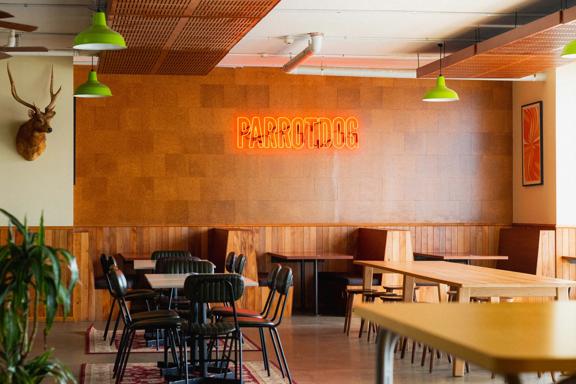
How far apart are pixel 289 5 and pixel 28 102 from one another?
3.79 metres

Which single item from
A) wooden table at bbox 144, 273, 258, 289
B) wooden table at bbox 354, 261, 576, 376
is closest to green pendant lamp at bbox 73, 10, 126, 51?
wooden table at bbox 144, 273, 258, 289

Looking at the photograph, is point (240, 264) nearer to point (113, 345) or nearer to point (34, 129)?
point (113, 345)

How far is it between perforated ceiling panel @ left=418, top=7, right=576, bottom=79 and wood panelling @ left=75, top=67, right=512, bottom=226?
152cm

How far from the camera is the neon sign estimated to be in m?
12.5

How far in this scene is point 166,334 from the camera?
23.5 feet

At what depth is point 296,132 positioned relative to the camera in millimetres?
12648

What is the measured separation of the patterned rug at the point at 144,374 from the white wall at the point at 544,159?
6102mm

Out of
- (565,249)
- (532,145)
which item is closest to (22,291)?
(565,249)

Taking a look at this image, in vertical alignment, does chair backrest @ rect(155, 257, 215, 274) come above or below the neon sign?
below

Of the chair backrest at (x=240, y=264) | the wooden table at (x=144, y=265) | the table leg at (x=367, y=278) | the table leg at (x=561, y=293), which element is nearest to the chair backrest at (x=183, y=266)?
the chair backrest at (x=240, y=264)

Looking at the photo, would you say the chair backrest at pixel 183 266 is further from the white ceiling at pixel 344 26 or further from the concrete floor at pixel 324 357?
the white ceiling at pixel 344 26

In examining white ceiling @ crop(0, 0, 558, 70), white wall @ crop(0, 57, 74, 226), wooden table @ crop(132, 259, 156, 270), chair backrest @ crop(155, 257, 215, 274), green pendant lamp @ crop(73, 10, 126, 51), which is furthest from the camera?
white wall @ crop(0, 57, 74, 226)

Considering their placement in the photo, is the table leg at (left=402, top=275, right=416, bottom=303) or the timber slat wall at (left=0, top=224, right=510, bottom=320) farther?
the timber slat wall at (left=0, top=224, right=510, bottom=320)

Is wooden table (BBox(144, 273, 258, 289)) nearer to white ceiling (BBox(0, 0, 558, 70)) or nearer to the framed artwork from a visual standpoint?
white ceiling (BBox(0, 0, 558, 70))
